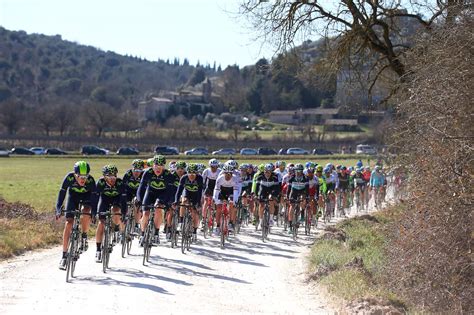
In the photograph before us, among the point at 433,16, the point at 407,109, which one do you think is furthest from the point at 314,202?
the point at 407,109

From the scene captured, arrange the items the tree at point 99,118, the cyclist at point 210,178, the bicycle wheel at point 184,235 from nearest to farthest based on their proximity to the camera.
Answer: the bicycle wheel at point 184,235 → the cyclist at point 210,178 → the tree at point 99,118

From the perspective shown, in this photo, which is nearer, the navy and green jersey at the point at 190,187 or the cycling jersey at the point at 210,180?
the navy and green jersey at the point at 190,187

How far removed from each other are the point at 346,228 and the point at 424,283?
12.0m

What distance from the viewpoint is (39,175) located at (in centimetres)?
5609

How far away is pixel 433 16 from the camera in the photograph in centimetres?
2088

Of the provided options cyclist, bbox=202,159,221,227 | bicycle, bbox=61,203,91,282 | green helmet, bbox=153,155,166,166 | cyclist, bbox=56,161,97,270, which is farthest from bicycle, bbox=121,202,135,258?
cyclist, bbox=202,159,221,227

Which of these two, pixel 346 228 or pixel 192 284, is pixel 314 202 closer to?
pixel 346 228

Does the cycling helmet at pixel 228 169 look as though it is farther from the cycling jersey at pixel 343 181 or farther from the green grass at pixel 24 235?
the cycling jersey at pixel 343 181

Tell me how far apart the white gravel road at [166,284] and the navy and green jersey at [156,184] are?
139 centimetres

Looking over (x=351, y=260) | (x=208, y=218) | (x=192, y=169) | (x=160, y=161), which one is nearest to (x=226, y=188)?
(x=192, y=169)

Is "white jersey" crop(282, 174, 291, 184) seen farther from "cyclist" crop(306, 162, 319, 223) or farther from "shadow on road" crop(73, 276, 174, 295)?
"shadow on road" crop(73, 276, 174, 295)

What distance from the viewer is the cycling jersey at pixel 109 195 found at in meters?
15.2

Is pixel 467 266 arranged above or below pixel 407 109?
below

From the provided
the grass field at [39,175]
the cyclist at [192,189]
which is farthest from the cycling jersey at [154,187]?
the grass field at [39,175]
